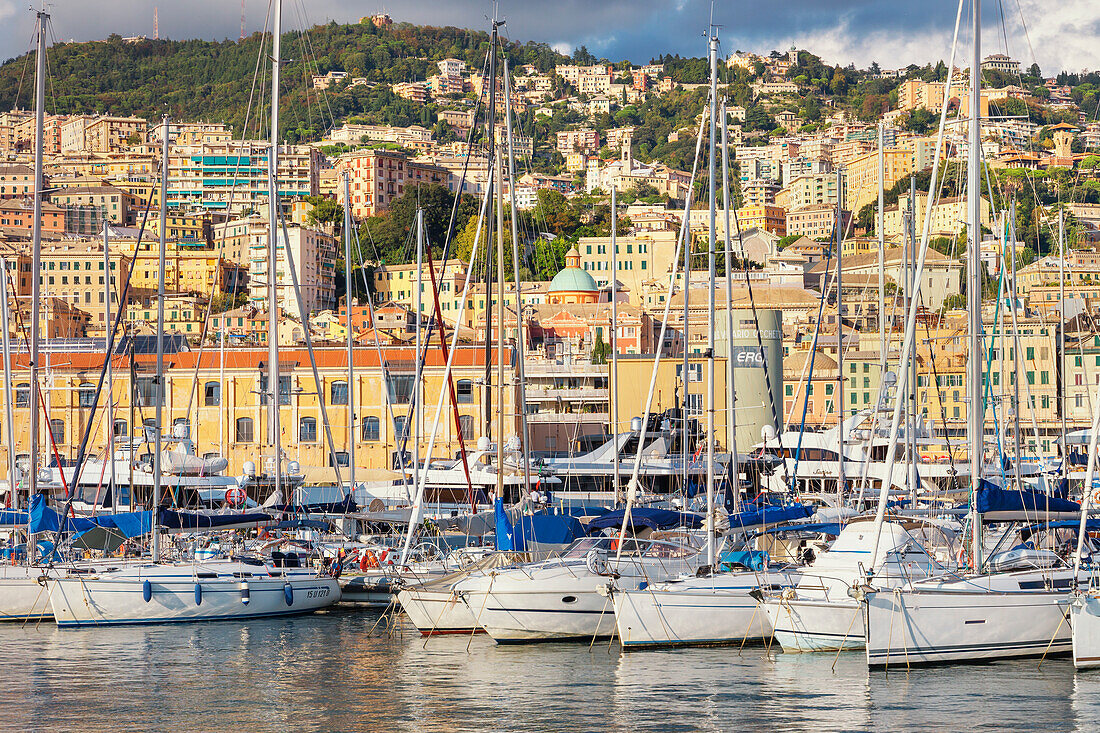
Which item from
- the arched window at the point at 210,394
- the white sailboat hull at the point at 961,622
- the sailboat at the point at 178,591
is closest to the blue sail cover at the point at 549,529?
the sailboat at the point at 178,591

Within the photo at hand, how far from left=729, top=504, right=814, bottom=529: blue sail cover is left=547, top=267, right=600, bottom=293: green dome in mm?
85086

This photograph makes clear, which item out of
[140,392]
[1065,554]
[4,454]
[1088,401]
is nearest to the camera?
[1065,554]

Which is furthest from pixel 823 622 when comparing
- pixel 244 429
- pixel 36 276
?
pixel 244 429

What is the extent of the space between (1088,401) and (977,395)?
6197cm

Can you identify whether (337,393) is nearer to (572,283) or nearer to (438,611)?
(438,611)

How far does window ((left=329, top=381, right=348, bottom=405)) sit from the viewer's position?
57.2 metres

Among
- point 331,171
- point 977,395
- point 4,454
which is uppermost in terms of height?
point 331,171

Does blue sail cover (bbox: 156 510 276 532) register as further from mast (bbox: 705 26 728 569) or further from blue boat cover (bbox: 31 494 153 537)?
mast (bbox: 705 26 728 569)

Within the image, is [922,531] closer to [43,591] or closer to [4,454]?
[43,591]

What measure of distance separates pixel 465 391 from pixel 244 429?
27.9ft

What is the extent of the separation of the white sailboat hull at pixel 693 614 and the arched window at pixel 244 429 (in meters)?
35.3

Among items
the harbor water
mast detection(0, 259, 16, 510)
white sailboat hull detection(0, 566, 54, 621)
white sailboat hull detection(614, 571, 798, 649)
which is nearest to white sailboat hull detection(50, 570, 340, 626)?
white sailboat hull detection(0, 566, 54, 621)

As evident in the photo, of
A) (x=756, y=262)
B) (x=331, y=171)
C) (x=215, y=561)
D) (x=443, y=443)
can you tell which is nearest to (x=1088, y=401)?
(x=443, y=443)

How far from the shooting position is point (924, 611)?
72.2ft
